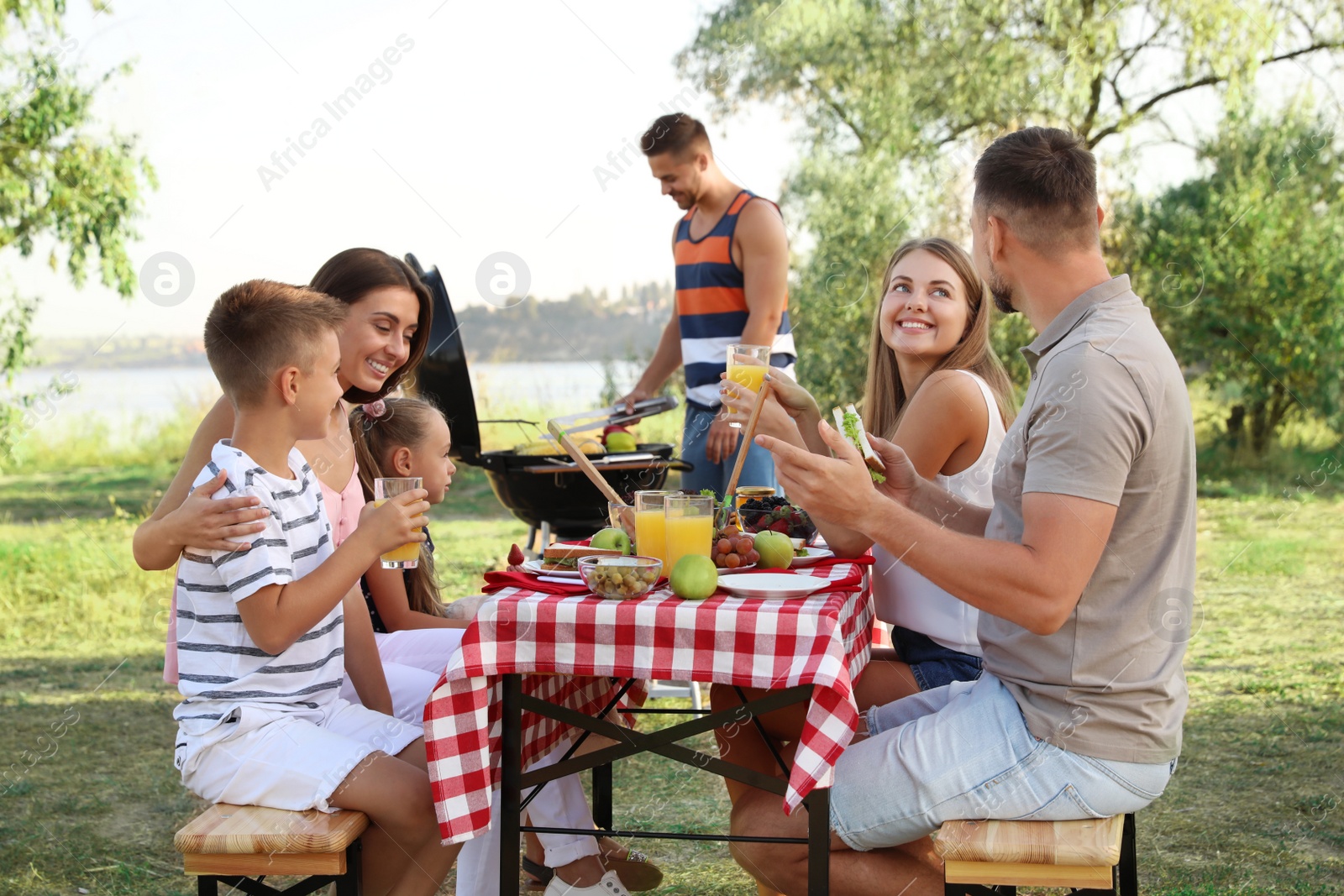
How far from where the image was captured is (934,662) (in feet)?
8.63

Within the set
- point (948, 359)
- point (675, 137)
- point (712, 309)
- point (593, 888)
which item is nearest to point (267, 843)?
point (593, 888)

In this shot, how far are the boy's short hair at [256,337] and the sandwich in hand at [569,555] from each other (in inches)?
26.2

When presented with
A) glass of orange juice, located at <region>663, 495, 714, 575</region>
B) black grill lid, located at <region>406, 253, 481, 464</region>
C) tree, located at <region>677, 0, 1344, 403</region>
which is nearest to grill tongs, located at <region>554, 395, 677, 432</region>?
black grill lid, located at <region>406, 253, 481, 464</region>

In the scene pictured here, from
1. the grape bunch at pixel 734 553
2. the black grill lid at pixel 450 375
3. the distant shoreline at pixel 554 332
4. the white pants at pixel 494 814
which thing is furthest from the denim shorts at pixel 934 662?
the distant shoreline at pixel 554 332

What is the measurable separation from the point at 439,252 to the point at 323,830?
685 inches

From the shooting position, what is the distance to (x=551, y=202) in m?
19.5

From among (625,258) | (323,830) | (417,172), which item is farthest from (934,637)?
(417,172)

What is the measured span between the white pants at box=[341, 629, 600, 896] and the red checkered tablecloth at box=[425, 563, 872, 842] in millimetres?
435

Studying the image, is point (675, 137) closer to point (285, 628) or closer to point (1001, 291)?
point (1001, 291)

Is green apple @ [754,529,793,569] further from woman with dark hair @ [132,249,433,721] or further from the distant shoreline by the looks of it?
the distant shoreline

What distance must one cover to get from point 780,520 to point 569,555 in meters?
0.56

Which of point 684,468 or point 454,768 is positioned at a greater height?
point 684,468

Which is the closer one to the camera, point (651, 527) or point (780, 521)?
point (651, 527)

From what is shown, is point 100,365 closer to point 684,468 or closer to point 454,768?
point 684,468
